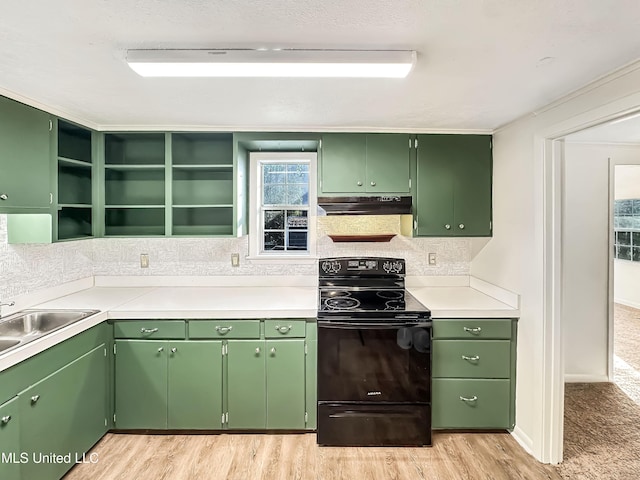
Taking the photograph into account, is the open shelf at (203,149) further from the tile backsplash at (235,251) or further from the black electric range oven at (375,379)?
the black electric range oven at (375,379)

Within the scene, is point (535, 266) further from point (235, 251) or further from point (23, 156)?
point (23, 156)

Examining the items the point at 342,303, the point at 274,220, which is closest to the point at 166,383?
the point at 342,303

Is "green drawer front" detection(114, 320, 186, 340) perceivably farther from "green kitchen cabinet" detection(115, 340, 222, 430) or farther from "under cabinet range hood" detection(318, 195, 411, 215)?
"under cabinet range hood" detection(318, 195, 411, 215)

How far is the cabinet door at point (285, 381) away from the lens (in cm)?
248

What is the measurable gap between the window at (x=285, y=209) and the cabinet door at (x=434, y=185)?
96 cm

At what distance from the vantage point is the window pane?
10.8 ft

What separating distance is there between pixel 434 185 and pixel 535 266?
984mm

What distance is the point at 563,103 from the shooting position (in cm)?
209

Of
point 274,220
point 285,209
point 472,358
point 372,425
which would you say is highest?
point 285,209

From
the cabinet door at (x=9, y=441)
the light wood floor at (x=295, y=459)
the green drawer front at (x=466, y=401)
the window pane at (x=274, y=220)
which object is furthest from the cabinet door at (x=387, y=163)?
the cabinet door at (x=9, y=441)

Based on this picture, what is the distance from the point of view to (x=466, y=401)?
2518mm

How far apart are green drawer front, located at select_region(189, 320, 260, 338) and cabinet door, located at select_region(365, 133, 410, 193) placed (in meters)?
1.41

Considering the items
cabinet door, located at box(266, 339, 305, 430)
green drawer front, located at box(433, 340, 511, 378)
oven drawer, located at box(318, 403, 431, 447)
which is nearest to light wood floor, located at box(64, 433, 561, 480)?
oven drawer, located at box(318, 403, 431, 447)

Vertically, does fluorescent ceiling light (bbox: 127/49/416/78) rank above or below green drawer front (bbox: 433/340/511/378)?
above
